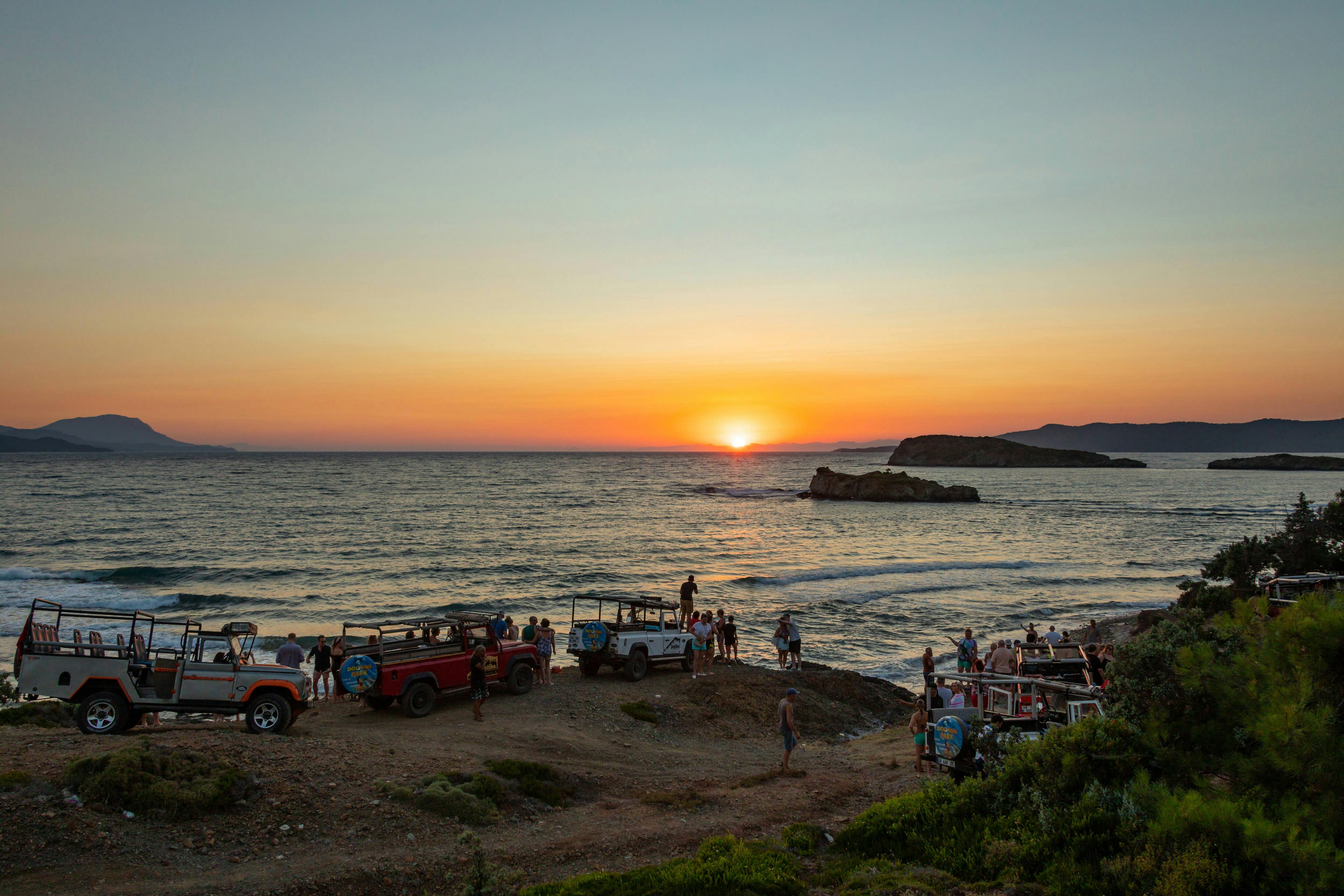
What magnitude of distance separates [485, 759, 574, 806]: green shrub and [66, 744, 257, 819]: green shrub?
3914mm

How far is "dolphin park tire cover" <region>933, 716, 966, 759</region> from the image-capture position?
11.4 meters

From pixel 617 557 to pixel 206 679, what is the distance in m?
39.2

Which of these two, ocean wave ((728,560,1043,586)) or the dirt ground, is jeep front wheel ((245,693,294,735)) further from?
ocean wave ((728,560,1043,586))

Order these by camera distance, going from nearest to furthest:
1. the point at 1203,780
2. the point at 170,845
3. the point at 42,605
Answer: the point at 1203,780 < the point at 170,845 < the point at 42,605

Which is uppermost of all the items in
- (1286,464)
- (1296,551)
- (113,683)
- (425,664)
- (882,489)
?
(1286,464)

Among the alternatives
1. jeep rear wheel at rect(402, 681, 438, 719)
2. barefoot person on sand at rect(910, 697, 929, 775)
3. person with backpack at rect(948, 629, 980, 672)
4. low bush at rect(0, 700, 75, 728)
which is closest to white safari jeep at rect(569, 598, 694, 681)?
jeep rear wheel at rect(402, 681, 438, 719)

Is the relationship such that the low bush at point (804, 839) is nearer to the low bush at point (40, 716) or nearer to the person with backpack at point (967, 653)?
the person with backpack at point (967, 653)

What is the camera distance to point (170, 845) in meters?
9.62

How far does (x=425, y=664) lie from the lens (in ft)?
56.2

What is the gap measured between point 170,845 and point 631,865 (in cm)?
581

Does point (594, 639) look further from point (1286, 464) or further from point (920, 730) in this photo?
point (1286, 464)

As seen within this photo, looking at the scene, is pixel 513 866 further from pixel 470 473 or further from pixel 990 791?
pixel 470 473

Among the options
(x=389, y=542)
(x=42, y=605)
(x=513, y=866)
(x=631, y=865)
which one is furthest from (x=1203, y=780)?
(x=389, y=542)

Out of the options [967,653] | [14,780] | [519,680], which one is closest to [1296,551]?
[967,653]
